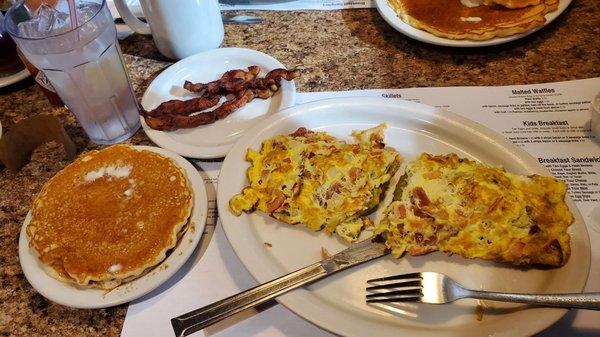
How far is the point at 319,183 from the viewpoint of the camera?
2.75ft

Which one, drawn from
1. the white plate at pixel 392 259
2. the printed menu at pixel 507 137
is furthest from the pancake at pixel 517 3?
the white plate at pixel 392 259

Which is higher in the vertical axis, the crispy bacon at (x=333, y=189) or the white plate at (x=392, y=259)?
the crispy bacon at (x=333, y=189)

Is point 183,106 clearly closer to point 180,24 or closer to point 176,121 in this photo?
point 176,121

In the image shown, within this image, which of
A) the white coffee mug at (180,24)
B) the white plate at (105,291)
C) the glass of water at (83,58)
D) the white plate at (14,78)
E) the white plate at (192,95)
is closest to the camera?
the white plate at (105,291)

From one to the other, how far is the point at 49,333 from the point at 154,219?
11.0 inches

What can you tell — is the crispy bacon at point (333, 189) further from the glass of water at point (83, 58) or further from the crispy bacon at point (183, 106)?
the glass of water at point (83, 58)

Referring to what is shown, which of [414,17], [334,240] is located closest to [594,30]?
[414,17]

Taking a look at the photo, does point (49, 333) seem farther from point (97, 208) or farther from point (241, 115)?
point (241, 115)

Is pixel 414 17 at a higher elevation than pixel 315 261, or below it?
higher

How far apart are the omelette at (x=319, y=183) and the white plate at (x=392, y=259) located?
29 mm

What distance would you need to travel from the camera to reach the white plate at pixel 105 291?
0.76m

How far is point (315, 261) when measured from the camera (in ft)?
2.59

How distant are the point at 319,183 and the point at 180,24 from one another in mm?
665

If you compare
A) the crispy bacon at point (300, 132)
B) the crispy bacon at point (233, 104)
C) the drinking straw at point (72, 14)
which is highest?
the drinking straw at point (72, 14)
